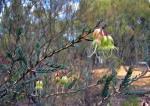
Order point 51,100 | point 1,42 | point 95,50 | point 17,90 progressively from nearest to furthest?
point 95,50 < point 17,90 < point 1,42 < point 51,100

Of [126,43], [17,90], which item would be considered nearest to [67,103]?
[126,43]

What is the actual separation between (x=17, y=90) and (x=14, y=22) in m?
6.77

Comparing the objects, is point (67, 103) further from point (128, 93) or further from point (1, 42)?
point (128, 93)

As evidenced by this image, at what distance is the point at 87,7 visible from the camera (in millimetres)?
11391

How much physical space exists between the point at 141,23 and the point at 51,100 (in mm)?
20729

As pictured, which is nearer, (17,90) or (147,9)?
(17,90)

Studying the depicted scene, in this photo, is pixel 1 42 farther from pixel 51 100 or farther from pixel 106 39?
pixel 106 39

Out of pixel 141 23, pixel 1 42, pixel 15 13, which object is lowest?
pixel 1 42

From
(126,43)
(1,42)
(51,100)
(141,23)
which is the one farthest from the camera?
(141,23)

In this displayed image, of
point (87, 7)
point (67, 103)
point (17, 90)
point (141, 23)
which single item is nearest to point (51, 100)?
point (67, 103)

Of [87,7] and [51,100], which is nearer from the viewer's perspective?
[51,100]

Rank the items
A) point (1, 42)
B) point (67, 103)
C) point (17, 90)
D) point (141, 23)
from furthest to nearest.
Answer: point (141, 23), point (67, 103), point (1, 42), point (17, 90)

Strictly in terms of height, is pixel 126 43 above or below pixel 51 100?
above

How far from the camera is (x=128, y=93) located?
7.22ft
